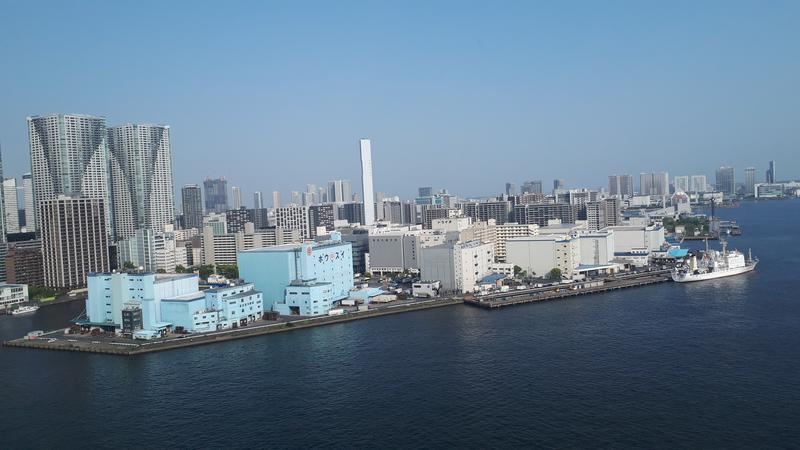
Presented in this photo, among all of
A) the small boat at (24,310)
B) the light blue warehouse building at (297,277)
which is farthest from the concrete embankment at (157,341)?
the small boat at (24,310)

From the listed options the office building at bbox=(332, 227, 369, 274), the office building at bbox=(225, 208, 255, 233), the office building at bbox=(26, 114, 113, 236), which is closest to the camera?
the office building at bbox=(332, 227, 369, 274)

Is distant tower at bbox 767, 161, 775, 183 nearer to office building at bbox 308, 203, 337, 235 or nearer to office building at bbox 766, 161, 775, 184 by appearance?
office building at bbox 766, 161, 775, 184

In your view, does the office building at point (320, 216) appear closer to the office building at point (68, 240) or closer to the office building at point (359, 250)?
the office building at point (359, 250)

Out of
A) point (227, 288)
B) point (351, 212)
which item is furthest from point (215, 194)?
point (227, 288)

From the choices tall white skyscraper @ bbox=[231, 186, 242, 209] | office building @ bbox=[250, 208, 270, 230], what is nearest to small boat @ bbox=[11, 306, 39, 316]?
office building @ bbox=[250, 208, 270, 230]

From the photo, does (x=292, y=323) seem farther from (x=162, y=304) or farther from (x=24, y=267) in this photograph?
(x=24, y=267)

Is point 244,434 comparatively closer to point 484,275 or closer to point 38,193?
point 484,275

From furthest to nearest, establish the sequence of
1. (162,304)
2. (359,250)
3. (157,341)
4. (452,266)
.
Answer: (359,250), (452,266), (162,304), (157,341)
